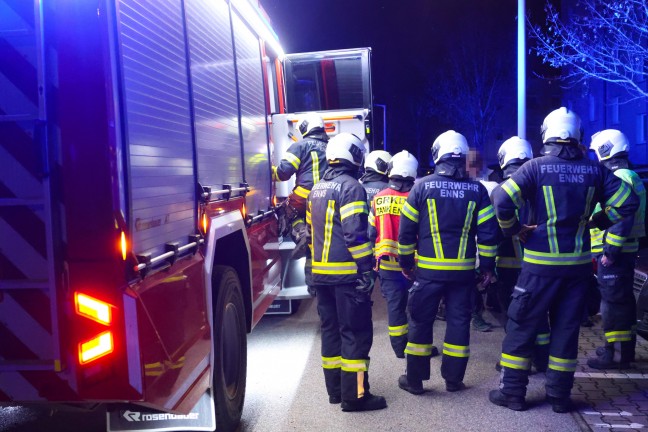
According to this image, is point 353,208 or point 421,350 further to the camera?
point 421,350

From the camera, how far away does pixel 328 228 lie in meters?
4.40

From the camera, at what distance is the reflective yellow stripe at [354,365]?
4.30 meters

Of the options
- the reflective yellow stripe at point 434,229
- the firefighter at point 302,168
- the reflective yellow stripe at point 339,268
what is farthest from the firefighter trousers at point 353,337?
the firefighter at point 302,168

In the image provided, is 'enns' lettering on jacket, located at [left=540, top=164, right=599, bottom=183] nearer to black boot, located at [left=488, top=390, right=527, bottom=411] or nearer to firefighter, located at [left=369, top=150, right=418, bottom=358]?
firefighter, located at [left=369, top=150, right=418, bottom=358]

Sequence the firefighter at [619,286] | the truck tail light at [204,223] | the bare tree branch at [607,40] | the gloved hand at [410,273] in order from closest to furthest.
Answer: the truck tail light at [204,223], the gloved hand at [410,273], the firefighter at [619,286], the bare tree branch at [607,40]

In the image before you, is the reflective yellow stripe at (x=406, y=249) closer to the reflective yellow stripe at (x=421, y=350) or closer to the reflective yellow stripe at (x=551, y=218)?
the reflective yellow stripe at (x=421, y=350)

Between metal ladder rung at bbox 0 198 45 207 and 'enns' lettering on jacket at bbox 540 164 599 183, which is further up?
'enns' lettering on jacket at bbox 540 164 599 183

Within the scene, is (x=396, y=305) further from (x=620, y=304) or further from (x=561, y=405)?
(x=620, y=304)

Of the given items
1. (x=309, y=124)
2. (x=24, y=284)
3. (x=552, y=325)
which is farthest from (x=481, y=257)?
(x=24, y=284)

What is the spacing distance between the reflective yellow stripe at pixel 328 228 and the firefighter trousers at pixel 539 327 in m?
1.69

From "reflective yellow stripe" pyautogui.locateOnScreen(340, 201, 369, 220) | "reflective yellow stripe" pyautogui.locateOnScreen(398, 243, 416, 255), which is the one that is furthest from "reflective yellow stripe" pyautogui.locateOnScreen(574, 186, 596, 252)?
"reflective yellow stripe" pyautogui.locateOnScreen(340, 201, 369, 220)

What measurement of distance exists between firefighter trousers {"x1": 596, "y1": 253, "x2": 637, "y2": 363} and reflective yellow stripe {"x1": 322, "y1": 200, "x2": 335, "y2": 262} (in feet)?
8.35

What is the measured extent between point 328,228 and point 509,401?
6.17 ft

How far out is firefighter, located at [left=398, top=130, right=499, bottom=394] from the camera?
14.9 ft
